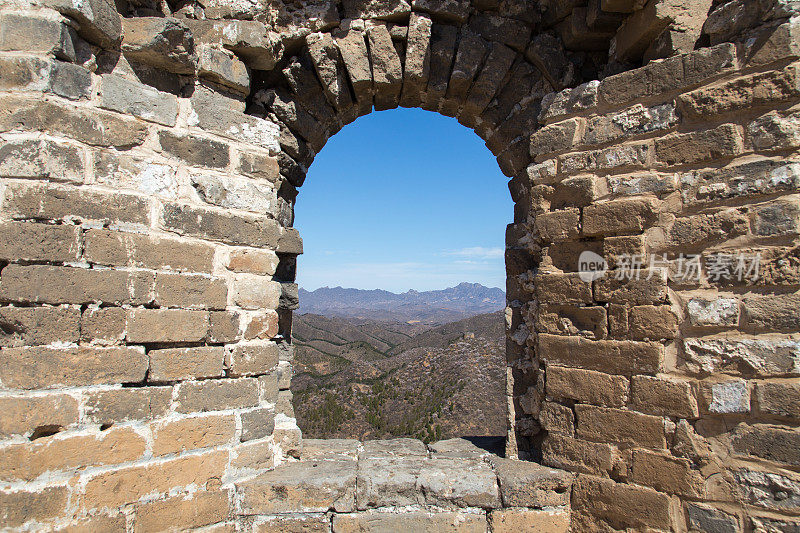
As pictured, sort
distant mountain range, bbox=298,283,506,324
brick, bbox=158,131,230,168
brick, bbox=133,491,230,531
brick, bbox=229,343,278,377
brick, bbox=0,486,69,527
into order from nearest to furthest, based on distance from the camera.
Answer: brick, bbox=0,486,69,527
brick, bbox=133,491,230,531
brick, bbox=158,131,230,168
brick, bbox=229,343,278,377
distant mountain range, bbox=298,283,506,324

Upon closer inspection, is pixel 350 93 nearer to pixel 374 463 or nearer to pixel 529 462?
pixel 374 463

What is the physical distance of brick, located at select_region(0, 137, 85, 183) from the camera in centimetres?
225

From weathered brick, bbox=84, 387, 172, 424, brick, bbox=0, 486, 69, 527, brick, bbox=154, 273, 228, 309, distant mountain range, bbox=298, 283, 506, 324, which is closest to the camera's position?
brick, bbox=0, 486, 69, 527

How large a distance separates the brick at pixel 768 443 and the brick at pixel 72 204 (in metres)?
3.38

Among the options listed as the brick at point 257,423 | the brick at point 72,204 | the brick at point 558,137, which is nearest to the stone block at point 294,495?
the brick at point 257,423

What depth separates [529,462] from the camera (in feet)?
10.3

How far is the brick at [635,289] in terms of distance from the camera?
2678 mm

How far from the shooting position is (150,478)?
2.51 m

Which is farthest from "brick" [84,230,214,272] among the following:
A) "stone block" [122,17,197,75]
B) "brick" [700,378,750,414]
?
"brick" [700,378,750,414]

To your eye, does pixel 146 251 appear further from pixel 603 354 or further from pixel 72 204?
pixel 603 354

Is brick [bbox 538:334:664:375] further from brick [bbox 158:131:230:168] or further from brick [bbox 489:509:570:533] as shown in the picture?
brick [bbox 158:131:230:168]

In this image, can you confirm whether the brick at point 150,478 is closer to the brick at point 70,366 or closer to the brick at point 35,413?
the brick at point 35,413

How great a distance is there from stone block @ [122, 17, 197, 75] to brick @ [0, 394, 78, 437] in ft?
6.24

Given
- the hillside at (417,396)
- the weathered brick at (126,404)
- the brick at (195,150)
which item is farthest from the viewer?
the hillside at (417,396)
